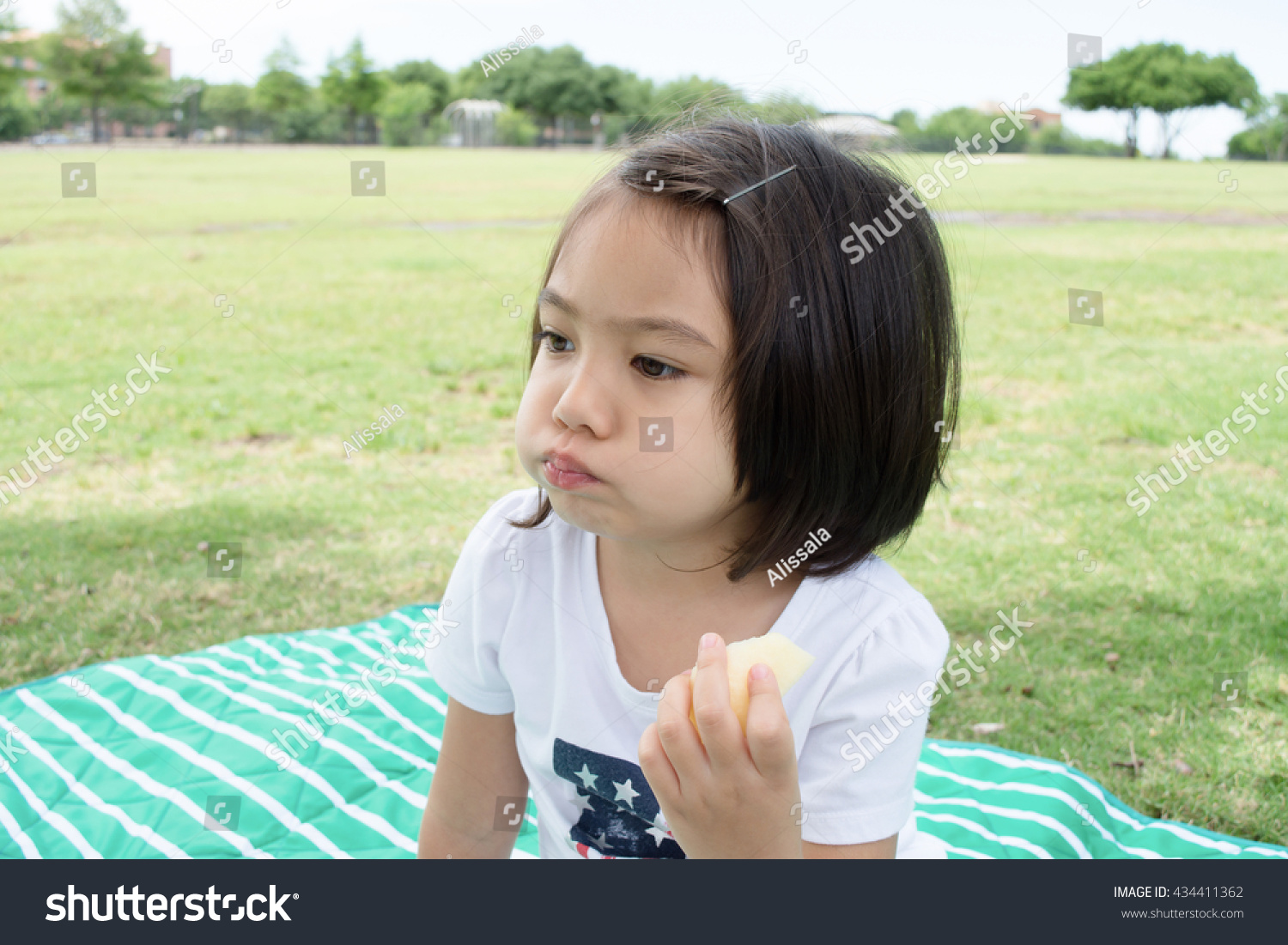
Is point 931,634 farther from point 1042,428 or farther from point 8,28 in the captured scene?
point 8,28

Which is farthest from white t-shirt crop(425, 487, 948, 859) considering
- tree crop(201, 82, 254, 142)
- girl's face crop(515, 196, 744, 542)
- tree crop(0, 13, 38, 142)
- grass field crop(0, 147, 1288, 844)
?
tree crop(201, 82, 254, 142)

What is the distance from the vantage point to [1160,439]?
17.6 feet

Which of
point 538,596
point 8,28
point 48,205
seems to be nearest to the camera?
point 538,596

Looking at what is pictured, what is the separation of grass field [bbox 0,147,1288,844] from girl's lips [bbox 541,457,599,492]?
99 cm

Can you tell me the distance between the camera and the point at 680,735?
4.44ft

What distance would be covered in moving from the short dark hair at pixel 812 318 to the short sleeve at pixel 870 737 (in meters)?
0.17

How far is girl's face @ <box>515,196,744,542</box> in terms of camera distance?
56.2 inches

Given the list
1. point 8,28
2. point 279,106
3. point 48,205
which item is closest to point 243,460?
point 48,205

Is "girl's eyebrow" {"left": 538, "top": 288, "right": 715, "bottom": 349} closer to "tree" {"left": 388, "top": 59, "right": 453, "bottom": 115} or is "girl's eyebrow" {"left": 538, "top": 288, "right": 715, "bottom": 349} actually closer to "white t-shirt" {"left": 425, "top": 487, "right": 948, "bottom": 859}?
"white t-shirt" {"left": 425, "top": 487, "right": 948, "bottom": 859}

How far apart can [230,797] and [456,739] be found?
0.97 meters

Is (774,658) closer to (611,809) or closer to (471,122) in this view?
(611,809)

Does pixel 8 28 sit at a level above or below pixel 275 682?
above

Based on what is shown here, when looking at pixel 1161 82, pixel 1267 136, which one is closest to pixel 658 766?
pixel 1161 82

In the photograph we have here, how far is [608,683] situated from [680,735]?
405mm
